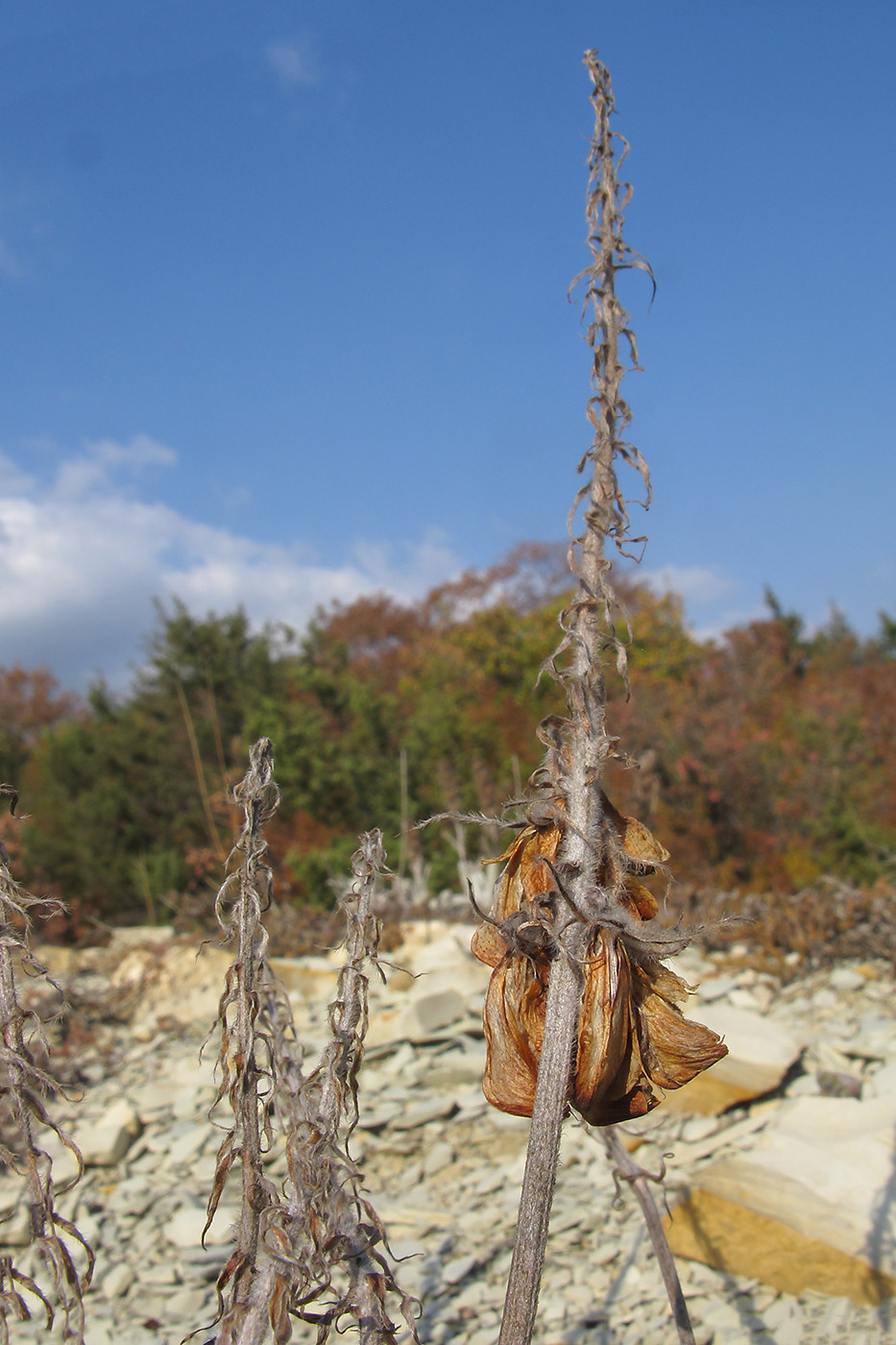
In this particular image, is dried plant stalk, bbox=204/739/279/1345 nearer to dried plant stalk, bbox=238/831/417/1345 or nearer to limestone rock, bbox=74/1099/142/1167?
dried plant stalk, bbox=238/831/417/1345

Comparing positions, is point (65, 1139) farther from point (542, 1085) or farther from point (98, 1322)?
point (98, 1322)

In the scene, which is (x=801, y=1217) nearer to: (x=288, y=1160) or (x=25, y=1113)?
(x=288, y=1160)

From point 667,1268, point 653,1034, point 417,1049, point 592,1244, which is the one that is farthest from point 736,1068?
point 653,1034

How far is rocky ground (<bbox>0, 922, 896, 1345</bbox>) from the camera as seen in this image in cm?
353

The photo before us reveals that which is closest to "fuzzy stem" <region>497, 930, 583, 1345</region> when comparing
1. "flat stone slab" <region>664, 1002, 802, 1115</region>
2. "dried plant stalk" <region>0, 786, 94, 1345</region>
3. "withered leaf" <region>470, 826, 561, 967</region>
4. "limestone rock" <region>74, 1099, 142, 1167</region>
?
"withered leaf" <region>470, 826, 561, 967</region>

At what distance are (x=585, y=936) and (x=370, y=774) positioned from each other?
11.0m

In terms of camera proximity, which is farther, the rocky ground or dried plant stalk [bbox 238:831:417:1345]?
the rocky ground

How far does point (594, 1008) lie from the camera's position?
0.96 meters

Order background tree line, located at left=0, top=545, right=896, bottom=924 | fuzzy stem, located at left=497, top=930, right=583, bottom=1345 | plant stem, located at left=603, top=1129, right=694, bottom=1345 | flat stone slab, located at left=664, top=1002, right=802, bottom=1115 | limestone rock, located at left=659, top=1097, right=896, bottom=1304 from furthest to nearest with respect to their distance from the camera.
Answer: background tree line, located at left=0, top=545, right=896, bottom=924 < flat stone slab, located at left=664, top=1002, right=802, bottom=1115 < limestone rock, located at left=659, top=1097, right=896, bottom=1304 < plant stem, located at left=603, top=1129, right=694, bottom=1345 < fuzzy stem, located at left=497, top=930, right=583, bottom=1345

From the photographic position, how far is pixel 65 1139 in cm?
111

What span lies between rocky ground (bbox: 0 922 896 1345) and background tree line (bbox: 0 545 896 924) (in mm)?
2316

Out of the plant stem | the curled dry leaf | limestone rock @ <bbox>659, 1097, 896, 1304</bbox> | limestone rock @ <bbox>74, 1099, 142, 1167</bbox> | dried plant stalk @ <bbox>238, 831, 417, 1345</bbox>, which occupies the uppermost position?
the curled dry leaf

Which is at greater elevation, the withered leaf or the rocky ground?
the withered leaf

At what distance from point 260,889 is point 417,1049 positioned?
6.01 m
